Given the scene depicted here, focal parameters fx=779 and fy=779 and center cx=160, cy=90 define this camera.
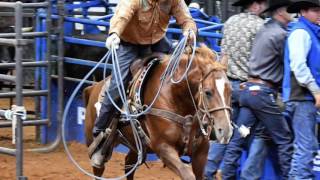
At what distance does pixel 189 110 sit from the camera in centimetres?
663

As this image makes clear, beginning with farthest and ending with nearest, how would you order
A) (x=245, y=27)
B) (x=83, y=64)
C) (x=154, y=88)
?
(x=83, y=64) → (x=245, y=27) → (x=154, y=88)

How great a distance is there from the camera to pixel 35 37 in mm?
10266

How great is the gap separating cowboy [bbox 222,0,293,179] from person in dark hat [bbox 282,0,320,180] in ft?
0.65

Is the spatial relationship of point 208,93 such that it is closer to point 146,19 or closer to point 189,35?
point 189,35

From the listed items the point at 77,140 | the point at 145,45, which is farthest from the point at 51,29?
the point at 145,45

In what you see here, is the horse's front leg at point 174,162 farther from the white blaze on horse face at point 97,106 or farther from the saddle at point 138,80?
the white blaze on horse face at point 97,106

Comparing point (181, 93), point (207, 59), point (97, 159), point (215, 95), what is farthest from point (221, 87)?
point (97, 159)

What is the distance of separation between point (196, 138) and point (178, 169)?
1.19 feet

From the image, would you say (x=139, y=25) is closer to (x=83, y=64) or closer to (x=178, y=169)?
(x=178, y=169)

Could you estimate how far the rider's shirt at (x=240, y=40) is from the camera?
7371mm

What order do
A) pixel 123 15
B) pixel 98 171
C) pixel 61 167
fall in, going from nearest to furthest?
1. pixel 123 15
2. pixel 98 171
3. pixel 61 167

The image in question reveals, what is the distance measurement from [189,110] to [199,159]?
43cm

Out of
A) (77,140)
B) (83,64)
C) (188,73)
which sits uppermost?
(188,73)

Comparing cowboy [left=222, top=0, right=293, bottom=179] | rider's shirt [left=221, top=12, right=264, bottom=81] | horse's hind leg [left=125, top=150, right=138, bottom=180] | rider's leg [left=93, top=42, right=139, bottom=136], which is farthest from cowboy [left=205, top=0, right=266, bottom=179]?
rider's leg [left=93, top=42, right=139, bottom=136]
